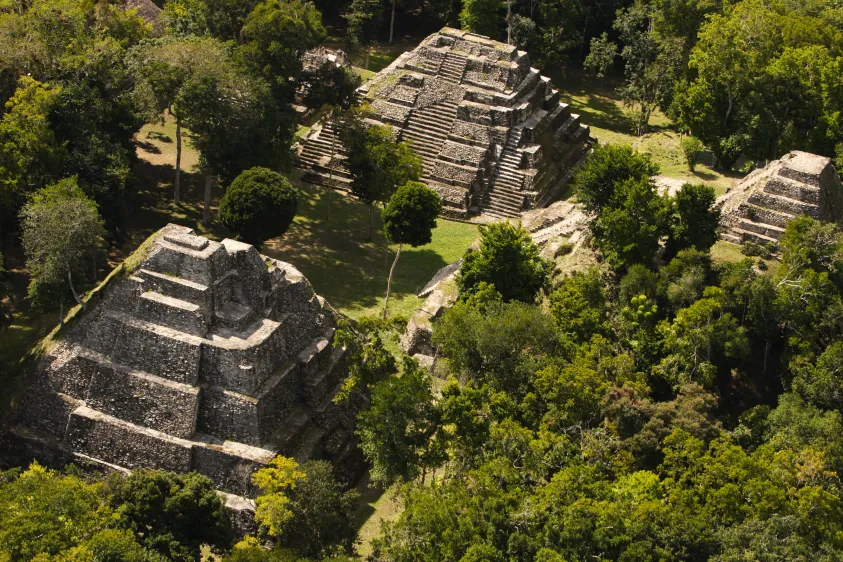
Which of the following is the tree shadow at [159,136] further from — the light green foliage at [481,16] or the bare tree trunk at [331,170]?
the light green foliage at [481,16]

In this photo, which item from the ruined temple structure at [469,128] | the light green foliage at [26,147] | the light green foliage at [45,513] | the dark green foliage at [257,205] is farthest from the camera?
the ruined temple structure at [469,128]

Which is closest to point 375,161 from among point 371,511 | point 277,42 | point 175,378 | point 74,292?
point 277,42

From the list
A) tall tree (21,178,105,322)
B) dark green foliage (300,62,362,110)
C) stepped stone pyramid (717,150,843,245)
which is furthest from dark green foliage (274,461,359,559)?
dark green foliage (300,62,362,110)

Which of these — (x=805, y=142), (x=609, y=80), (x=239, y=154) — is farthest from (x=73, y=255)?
(x=609, y=80)

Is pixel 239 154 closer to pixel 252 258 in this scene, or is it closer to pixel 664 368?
pixel 252 258

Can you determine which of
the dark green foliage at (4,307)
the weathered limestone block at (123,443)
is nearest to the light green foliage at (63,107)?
the dark green foliage at (4,307)

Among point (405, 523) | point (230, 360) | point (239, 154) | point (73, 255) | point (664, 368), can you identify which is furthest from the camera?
point (239, 154)

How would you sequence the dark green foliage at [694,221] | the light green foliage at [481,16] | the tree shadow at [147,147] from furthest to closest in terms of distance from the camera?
the light green foliage at [481,16], the tree shadow at [147,147], the dark green foliage at [694,221]

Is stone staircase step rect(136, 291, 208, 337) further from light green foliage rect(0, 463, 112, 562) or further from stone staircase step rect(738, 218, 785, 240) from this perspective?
stone staircase step rect(738, 218, 785, 240)
